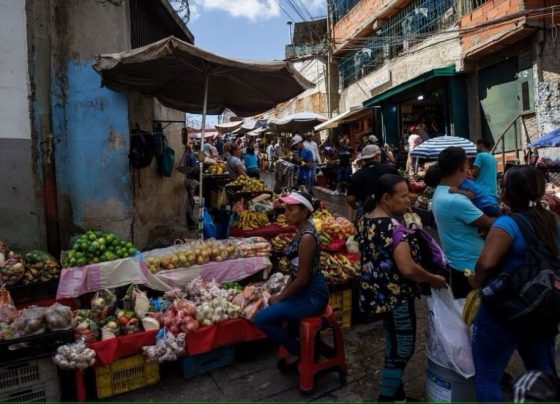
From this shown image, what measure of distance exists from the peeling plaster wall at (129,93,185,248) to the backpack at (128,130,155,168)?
21cm

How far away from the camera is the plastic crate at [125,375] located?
3562 mm

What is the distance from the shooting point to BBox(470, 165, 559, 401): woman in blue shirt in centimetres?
234

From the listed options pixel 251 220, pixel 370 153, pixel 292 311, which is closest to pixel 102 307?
pixel 292 311

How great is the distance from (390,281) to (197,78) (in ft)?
15.8

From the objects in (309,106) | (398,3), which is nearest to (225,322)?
(398,3)

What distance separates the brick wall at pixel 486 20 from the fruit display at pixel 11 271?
1176 centimetres

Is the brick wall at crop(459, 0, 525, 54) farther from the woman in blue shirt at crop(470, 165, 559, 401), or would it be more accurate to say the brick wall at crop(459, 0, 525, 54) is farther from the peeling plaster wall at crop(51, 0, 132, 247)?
the woman in blue shirt at crop(470, 165, 559, 401)

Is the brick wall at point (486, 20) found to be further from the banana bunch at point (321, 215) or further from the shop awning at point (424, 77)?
the banana bunch at point (321, 215)

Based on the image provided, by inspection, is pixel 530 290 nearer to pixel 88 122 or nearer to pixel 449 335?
pixel 449 335

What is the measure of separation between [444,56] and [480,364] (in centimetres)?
1391

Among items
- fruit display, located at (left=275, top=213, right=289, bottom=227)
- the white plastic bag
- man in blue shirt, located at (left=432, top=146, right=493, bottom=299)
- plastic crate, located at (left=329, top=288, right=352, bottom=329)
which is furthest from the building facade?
the white plastic bag

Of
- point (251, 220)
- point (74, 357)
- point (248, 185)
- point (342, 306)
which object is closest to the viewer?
point (74, 357)

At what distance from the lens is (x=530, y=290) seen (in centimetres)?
225

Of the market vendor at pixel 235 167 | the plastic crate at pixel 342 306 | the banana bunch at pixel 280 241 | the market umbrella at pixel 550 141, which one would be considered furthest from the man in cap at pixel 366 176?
the market umbrella at pixel 550 141
